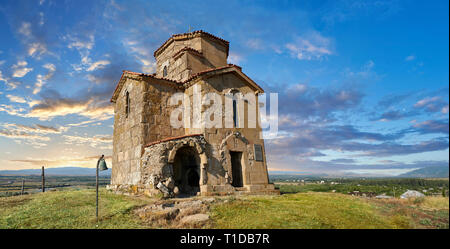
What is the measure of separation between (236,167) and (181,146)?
470 centimetres

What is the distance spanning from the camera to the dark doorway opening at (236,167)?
1691cm

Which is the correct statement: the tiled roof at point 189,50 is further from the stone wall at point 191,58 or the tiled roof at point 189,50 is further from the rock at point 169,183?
the rock at point 169,183

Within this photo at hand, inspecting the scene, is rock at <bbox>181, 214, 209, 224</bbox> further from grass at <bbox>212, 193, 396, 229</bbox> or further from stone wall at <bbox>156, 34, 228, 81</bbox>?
stone wall at <bbox>156, 34, 228, 81</bbox>

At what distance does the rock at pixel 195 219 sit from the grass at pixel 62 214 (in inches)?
58.3

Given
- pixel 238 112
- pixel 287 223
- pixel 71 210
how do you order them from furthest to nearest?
pixel 238 112 < pixel 71 210 < pixel 287 223

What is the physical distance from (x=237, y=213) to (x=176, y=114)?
10.2 meters

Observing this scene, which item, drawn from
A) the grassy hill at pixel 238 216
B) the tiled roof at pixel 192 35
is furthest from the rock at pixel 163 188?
the tiled roof at pixel 192 35

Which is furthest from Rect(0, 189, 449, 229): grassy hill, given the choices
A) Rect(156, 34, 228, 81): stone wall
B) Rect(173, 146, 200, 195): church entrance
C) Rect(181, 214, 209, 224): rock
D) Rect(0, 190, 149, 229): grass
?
Rect(156, 34, 228, 81): stone wall

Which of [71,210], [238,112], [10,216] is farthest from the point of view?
[238,112]

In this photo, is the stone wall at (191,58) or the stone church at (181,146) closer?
the stone church at (181,146)

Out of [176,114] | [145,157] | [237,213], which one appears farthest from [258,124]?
[237,213]
